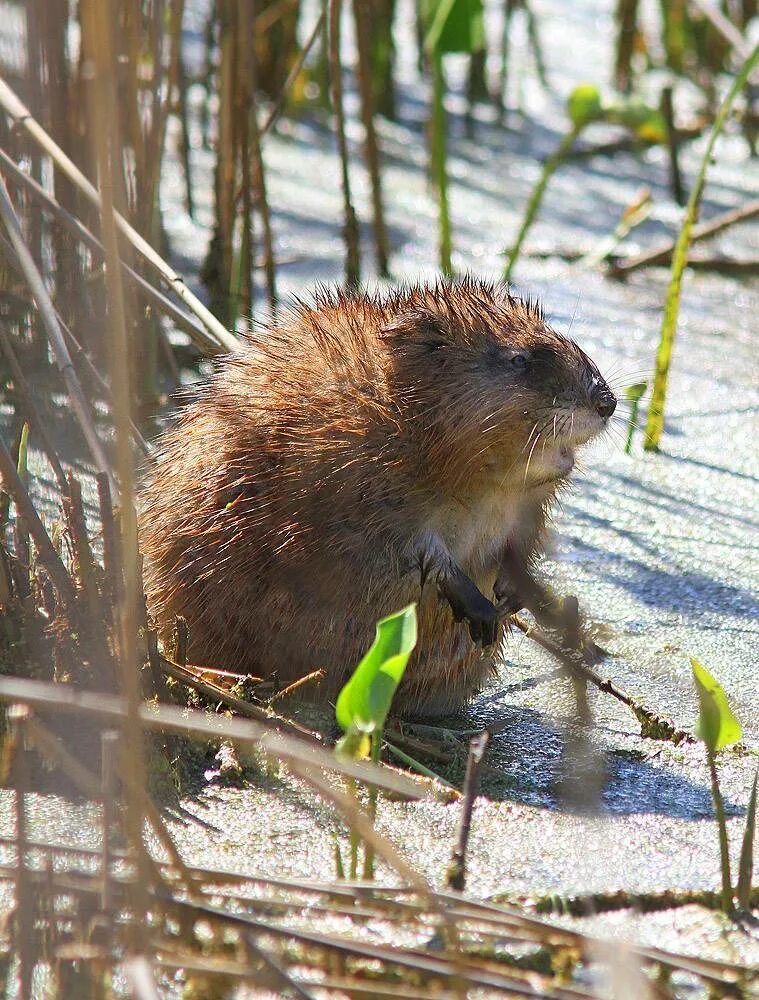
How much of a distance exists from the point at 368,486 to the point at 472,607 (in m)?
0.28

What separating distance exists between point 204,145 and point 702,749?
3.53m

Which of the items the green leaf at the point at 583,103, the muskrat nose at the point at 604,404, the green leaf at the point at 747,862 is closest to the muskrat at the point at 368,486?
the muskrat nose at the point at 604,404

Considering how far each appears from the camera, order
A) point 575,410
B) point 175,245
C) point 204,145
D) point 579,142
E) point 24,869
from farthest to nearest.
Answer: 1. point 579,142
2. point 204,145
3. point 175,245
4. point 575,410
5. point 24,869

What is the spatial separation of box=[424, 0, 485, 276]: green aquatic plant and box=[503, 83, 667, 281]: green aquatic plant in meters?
0.22

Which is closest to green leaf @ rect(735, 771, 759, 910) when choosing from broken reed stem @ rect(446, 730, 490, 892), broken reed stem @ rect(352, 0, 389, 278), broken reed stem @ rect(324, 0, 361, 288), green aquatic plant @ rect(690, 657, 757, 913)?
green aquatic plant @ rect(690, 657, 757, 913)

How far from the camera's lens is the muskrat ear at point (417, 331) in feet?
8.61

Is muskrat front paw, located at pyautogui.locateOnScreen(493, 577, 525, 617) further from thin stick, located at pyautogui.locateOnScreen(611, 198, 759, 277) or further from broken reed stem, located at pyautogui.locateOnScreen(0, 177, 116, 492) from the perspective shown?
thin stick, located at pyautogui.locateOnScreen(611, 198, 759, 277)

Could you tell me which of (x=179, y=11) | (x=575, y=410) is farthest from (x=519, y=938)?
(x=179, y=11)

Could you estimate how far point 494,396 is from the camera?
2.61 meters

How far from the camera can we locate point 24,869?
152cm

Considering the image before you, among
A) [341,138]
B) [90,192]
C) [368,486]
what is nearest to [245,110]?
[341,138]

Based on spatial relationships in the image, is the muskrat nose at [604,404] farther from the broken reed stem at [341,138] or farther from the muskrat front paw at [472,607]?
the broken reed stem at [341,138]

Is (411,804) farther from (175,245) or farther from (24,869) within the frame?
(175,245)

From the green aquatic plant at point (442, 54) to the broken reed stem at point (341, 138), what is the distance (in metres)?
0.28
